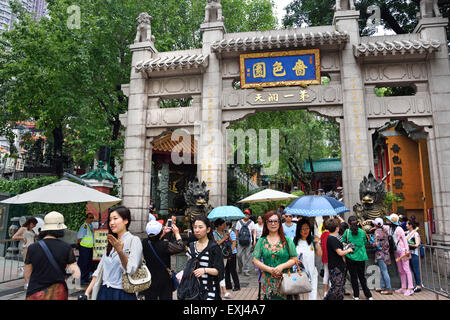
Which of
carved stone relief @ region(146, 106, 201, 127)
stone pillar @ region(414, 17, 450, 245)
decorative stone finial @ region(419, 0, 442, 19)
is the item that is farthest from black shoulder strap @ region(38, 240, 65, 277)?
decorative stone finial @ region(419, 0, 442, 19)

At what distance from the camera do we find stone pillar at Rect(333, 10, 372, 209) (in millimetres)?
10250

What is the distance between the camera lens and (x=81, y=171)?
2881cm

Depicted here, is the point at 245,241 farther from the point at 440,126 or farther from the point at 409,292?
the point at 440,126

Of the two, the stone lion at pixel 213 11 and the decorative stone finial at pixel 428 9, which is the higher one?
the stone lion at pixel 213 11

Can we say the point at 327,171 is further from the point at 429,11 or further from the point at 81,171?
the point at 81,171

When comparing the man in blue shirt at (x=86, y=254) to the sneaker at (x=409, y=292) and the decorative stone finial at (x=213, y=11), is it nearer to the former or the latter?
the sneaker at (x=409, y=292)

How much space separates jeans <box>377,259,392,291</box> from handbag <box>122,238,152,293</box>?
228 inches

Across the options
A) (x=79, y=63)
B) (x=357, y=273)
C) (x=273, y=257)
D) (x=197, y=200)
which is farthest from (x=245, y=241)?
(x=79, y=63)

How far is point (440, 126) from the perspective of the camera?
10133 millimetres

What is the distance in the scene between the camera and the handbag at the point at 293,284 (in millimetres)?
3506

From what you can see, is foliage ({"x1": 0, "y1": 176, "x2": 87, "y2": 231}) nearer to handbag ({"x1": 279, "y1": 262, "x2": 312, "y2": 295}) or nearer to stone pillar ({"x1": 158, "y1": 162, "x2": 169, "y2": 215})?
stone pillar ({"x1": 158, "y1": 162, "x2": 169, "y2": 215})

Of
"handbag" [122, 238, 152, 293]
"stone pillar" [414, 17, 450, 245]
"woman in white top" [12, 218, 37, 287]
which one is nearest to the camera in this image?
"handbag" [122, 238, 152, 293]

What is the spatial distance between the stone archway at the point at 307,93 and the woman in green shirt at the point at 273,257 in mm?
7140

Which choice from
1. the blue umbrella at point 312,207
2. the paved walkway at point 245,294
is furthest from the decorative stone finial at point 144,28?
the blue umbrella at point 312,207
